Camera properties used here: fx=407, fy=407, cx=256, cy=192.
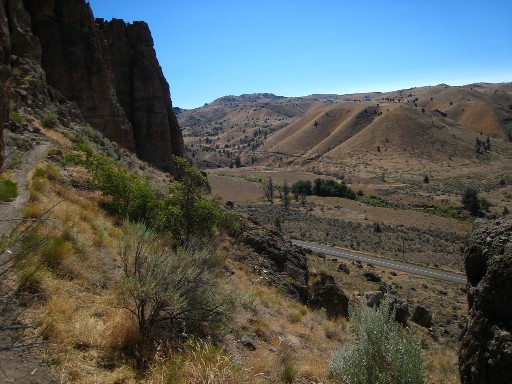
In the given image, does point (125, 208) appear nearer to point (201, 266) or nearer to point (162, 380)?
point (201, 266)

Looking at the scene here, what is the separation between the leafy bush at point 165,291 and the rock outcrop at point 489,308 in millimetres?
3783

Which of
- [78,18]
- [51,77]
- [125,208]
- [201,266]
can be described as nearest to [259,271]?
[125,208]

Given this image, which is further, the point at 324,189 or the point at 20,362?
the point at 324,189

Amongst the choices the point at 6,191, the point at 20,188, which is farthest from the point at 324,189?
the point at 6,191

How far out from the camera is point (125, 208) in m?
13.7

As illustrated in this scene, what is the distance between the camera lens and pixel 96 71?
28.6 meters

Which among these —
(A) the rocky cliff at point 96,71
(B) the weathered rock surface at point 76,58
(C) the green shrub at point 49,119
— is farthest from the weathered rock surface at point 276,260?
(B) the weathered rock surface at point 76,58

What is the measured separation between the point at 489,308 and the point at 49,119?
21.2 m

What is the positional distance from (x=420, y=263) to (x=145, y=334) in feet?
143

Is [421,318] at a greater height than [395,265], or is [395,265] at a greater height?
[421,318]

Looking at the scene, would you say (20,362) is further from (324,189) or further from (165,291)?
(324,189)

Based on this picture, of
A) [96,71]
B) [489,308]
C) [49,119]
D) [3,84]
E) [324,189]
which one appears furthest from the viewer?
[324,189]

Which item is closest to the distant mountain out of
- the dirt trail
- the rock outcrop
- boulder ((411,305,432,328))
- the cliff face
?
the cliff face

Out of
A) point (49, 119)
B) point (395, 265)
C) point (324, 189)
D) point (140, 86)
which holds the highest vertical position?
point (140, 86)
